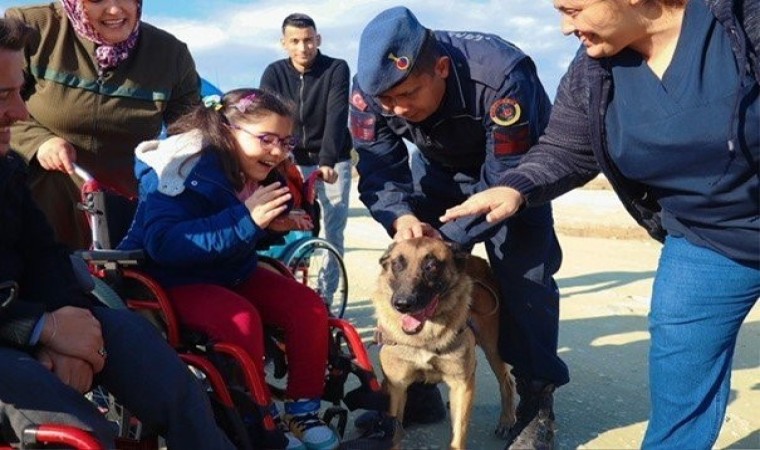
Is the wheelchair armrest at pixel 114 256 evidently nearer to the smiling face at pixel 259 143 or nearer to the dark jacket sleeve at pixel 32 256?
the dark jacket sleeve at pixel 32 256

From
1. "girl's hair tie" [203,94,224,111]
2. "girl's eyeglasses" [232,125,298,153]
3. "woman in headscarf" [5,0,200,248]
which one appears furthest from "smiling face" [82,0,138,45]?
"girl's eyeglasses" [232,125,298,153]

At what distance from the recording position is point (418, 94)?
10.7ft

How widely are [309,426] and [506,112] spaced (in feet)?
5.11

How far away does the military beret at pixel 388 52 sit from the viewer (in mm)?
3072

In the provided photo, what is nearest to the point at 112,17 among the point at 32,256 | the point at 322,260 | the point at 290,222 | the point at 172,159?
the point at 172,159

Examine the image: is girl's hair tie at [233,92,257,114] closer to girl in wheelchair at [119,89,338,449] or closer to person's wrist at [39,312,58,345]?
girl in wheelchair at [119,89,338,449]

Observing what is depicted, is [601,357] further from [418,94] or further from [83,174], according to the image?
[83,174]

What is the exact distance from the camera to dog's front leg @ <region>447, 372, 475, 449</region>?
3369mm

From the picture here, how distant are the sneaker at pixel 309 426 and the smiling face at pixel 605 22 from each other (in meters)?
1.63

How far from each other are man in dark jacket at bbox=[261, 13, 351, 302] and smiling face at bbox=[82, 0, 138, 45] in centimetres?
284

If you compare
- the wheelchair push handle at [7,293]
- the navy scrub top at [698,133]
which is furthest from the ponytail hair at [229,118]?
the navy scrub top at [698,133]

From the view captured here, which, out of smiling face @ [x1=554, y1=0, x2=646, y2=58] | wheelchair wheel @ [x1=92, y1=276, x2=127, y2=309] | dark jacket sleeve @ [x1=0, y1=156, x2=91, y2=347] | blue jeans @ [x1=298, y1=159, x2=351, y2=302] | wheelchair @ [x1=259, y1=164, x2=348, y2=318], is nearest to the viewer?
dark jacket sleeve @ [x1=0, y1=156, x2=91, y2=347]

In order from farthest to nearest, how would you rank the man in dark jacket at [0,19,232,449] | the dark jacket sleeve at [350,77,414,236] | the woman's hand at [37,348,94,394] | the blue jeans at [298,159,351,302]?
the blue jeans at [298,159,351,302] < the dark jacket sleeve at [350,77,414,236] < the woman's hand at [37,348,94,394] < the man in dark jacket at [0,19,232,449]

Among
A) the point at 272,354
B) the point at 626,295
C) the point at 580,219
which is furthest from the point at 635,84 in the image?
the point at 580,219
